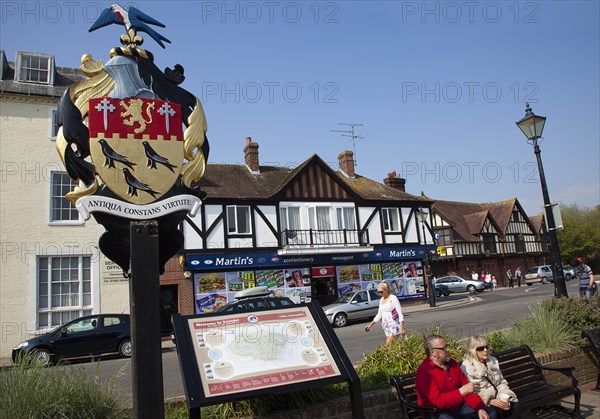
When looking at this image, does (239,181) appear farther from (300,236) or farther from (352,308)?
(352,308)

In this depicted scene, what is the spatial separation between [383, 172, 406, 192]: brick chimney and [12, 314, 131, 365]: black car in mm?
24477

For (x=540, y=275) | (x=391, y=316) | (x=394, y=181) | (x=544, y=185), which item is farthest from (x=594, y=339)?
(x=540, y=275)

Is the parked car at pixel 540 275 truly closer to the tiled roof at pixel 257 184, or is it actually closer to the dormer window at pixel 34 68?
the tiled roof at pixel 257 184

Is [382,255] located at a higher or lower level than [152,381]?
higher

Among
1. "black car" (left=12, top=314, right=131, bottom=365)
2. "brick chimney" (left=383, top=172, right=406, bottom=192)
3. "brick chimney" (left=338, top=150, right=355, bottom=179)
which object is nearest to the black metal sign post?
"black car" (left=12, top=314, right=131, bottom=365)

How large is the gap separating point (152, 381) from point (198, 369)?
1.69ft

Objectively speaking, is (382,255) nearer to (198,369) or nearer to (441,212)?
(441,212)

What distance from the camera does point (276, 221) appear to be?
26.4 m

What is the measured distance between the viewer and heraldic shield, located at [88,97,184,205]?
490 centimetres

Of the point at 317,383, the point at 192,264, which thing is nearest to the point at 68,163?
the point at 317,383

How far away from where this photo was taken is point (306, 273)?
2667cm

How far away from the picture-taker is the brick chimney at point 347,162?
32.8 meters

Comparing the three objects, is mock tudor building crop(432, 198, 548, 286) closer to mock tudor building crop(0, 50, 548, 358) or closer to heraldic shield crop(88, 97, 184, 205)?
mock tudor building crop(0, 50, 548, 358)

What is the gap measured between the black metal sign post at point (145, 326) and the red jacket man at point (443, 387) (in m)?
2.55
